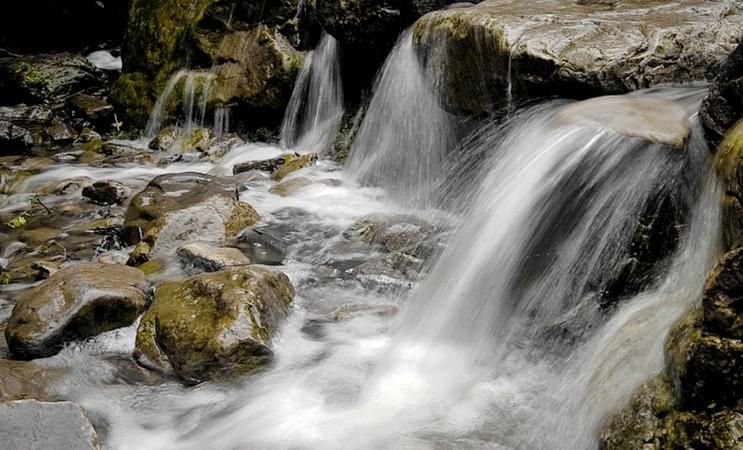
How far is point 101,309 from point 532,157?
343cm

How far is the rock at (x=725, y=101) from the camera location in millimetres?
3896

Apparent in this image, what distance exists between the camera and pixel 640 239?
4.27 meters

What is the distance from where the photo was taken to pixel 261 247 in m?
7.02

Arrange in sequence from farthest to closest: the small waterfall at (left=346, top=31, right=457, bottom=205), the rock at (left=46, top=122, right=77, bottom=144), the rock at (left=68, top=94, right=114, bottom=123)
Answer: the rock at (left=68, top=94, right=114, bottom=123) → the rock at (left=46, top=122, right=77, bottom=144) → the small waterfall at (left=346, top=31, right=457, bottom=205)

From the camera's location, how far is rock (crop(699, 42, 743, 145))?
3.90 meters

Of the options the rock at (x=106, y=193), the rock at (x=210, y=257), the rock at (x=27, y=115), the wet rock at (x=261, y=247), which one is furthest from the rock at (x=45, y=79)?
the rock at (x=210, y=257)

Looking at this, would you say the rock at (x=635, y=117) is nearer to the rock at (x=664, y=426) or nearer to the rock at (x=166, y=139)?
the rock at (x=664, y=426)

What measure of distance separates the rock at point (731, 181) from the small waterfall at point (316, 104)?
723 cm

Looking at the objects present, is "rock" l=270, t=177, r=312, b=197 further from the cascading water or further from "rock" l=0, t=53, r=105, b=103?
"rock" l=0, t=53, r=105, b=103

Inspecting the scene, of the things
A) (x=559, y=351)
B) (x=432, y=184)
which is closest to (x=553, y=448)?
(x=559, y=351)

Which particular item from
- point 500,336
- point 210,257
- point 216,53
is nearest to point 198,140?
point 216,53

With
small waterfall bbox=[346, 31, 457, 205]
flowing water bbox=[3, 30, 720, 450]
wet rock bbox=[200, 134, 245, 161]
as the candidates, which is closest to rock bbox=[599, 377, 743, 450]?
flowing water bbox=[3, 30, 720, 450]

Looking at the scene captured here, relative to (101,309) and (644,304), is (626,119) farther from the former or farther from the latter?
(101,309)

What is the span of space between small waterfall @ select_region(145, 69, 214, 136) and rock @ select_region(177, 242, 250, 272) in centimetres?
609
